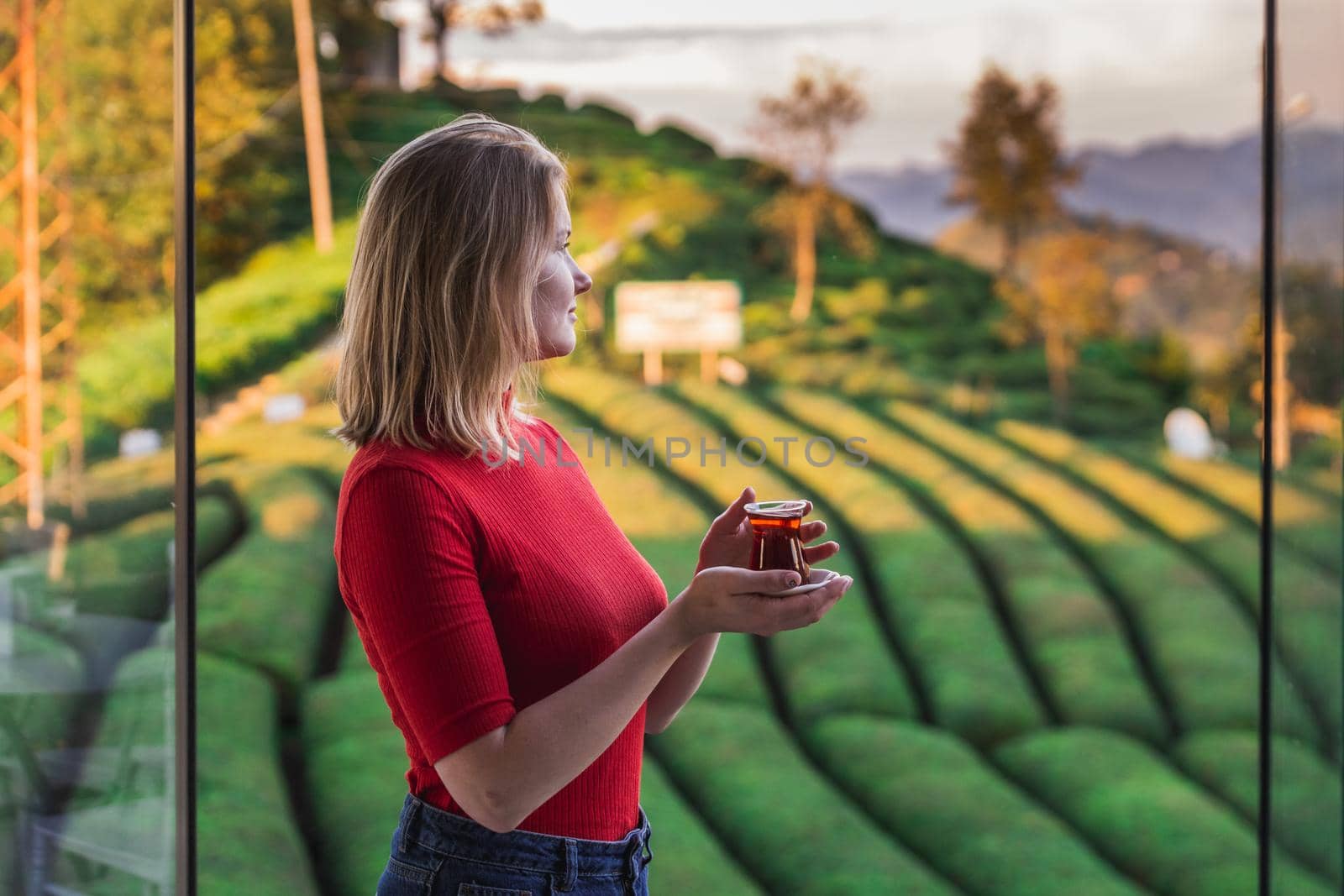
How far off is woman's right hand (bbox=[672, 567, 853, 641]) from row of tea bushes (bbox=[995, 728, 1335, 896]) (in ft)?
9.57

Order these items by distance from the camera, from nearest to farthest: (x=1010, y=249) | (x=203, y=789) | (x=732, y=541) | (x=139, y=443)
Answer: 1. (x=732, y=541)
2. (x=139, y=443)
3. (x=203, y=789)
4. (x=1010, y=249)

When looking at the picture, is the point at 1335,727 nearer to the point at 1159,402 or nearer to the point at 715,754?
the point at 1159,402

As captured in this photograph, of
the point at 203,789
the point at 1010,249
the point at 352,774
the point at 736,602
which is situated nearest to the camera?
the point at 736,602

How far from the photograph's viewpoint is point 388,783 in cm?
310

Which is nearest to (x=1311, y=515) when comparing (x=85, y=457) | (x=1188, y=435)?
(x=1188, y=435)

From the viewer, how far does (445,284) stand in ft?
3.00

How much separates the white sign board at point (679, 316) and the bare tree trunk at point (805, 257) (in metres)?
0.19

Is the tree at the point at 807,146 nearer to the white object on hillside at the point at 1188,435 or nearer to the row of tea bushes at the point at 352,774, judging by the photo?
the white object on hillside at the point at 1188,435

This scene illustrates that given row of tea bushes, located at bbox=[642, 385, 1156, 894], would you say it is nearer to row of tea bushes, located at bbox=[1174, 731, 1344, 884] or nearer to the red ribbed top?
row of tea bushes, located at bbox=[1174, 731, 1344, 884]

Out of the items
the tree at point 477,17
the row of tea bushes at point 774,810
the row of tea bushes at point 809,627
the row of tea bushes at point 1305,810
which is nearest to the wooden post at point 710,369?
the row of tea bushes at point 809,627

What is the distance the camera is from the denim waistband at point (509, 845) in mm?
930

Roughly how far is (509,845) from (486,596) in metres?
0.21

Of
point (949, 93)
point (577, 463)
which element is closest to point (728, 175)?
point (949, 93)

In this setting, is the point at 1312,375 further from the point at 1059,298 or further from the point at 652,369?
the point at 652,369
